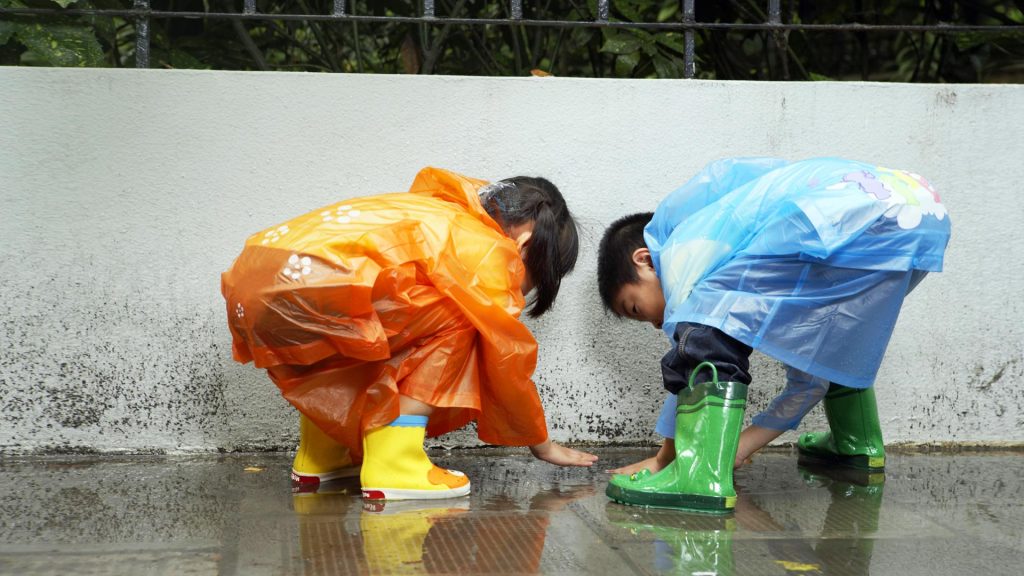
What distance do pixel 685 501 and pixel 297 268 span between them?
0.94m

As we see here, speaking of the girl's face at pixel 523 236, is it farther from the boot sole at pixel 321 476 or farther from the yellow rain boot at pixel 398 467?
the boot sole at pixel 321 476

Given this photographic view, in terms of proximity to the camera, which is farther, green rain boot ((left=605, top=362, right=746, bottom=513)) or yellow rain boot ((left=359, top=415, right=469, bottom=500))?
yellow rain boot ((left=359, top=415, right=469, bottom=500))

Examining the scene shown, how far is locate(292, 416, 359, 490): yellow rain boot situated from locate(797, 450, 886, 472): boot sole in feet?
3.97

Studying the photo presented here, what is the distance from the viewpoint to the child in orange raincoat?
2232mm

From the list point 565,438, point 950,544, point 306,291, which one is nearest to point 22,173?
point 306,291

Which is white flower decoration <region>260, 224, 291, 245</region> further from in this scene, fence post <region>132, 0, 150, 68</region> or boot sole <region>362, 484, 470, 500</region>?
fence post <region>132, 0, 150, 68</region>

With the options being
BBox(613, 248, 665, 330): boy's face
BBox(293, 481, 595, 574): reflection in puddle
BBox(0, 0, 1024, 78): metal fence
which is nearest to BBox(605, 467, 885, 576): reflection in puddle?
BBox(293, 481, 595, 574): reflection in puddle

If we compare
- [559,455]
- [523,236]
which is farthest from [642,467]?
[523,236]

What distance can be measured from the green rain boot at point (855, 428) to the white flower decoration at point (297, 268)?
137 cm

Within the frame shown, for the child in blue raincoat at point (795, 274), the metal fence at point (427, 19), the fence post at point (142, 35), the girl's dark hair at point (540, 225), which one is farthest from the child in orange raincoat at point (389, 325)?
the fence post at point (142, 35)

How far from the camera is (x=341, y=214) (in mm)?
2361

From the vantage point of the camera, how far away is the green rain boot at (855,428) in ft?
8.81

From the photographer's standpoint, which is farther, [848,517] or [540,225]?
[540,225]

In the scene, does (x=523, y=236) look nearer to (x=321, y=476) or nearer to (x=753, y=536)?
(x=321, y=476)
